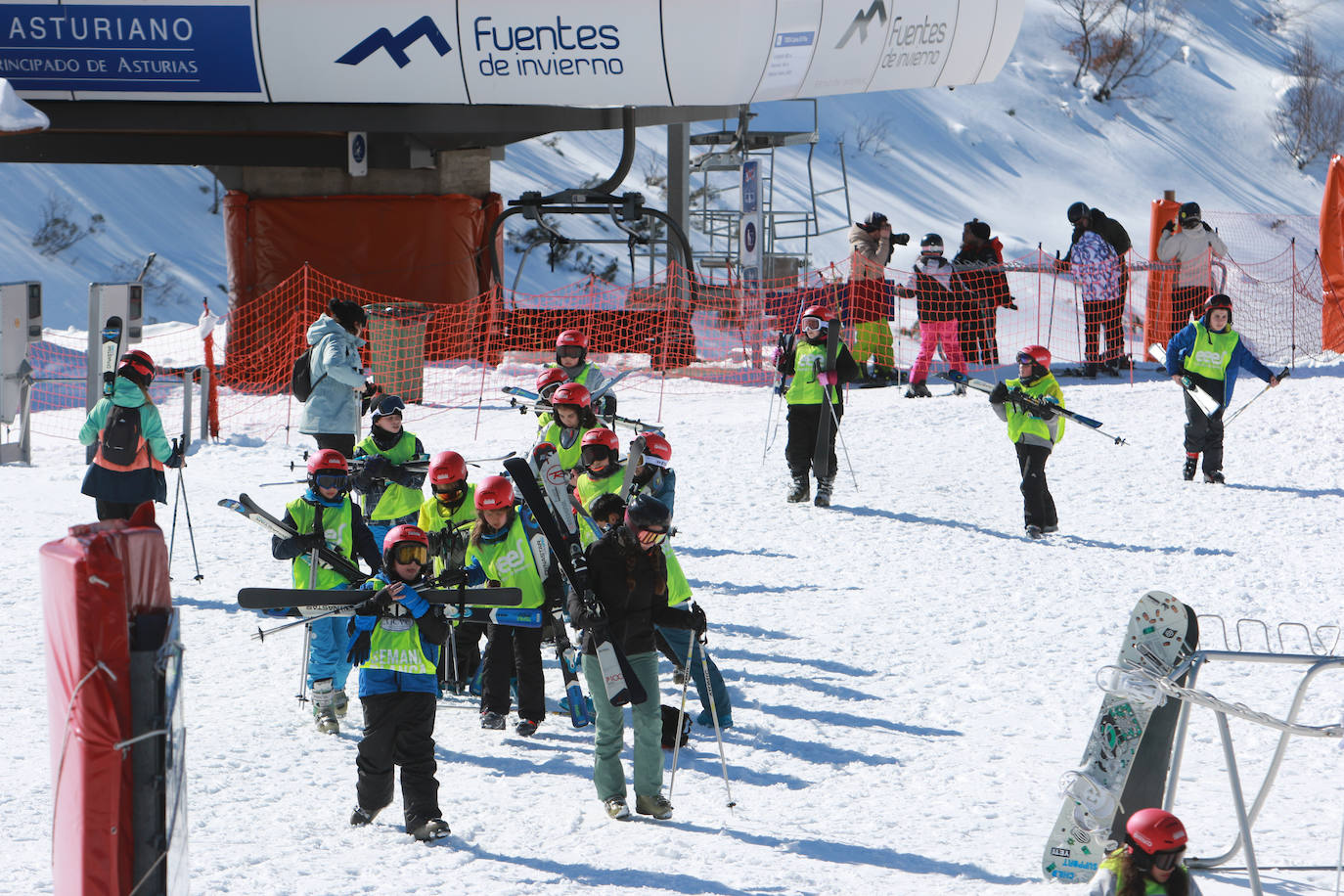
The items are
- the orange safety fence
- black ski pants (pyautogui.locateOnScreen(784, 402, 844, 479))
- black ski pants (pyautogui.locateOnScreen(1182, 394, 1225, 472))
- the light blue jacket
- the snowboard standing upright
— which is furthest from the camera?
the orange safety fence

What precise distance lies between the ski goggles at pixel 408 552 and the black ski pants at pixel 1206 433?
330 inches

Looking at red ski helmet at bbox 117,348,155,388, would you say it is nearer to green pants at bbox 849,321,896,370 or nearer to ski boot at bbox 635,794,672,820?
ski boot at bbox 635,794,672,820

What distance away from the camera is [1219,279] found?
59.5 ft

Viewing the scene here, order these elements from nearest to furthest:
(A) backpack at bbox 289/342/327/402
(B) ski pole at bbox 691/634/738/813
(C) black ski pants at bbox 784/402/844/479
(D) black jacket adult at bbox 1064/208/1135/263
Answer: (B) ski pole at bbox 691/634/738/813, (A) backpack at bbox 289/342/327/402, (C) black ski pants at bbox 784/402/844/479, (D) black jacket adult at bbox 1064/208/1135/263

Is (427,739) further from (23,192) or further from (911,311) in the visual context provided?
(23,192)

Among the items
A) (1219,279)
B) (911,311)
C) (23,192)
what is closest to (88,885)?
(1219,279)

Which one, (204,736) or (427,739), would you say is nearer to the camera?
(427,739)

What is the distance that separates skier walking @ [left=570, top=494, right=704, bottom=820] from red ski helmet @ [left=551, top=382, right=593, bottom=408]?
95.2 inches

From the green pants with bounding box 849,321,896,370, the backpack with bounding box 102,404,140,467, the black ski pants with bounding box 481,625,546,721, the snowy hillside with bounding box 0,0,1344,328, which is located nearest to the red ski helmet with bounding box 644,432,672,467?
the black ski pants with bounding box 481,625,546,721

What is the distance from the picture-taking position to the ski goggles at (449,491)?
7.24m

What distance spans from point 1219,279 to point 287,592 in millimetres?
15199

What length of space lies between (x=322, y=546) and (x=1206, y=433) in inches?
323

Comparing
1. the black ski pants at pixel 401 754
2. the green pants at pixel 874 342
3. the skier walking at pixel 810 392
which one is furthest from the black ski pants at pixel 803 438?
the black ski pants at pixel 401 754

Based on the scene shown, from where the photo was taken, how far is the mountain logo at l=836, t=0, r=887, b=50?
16969 mm
